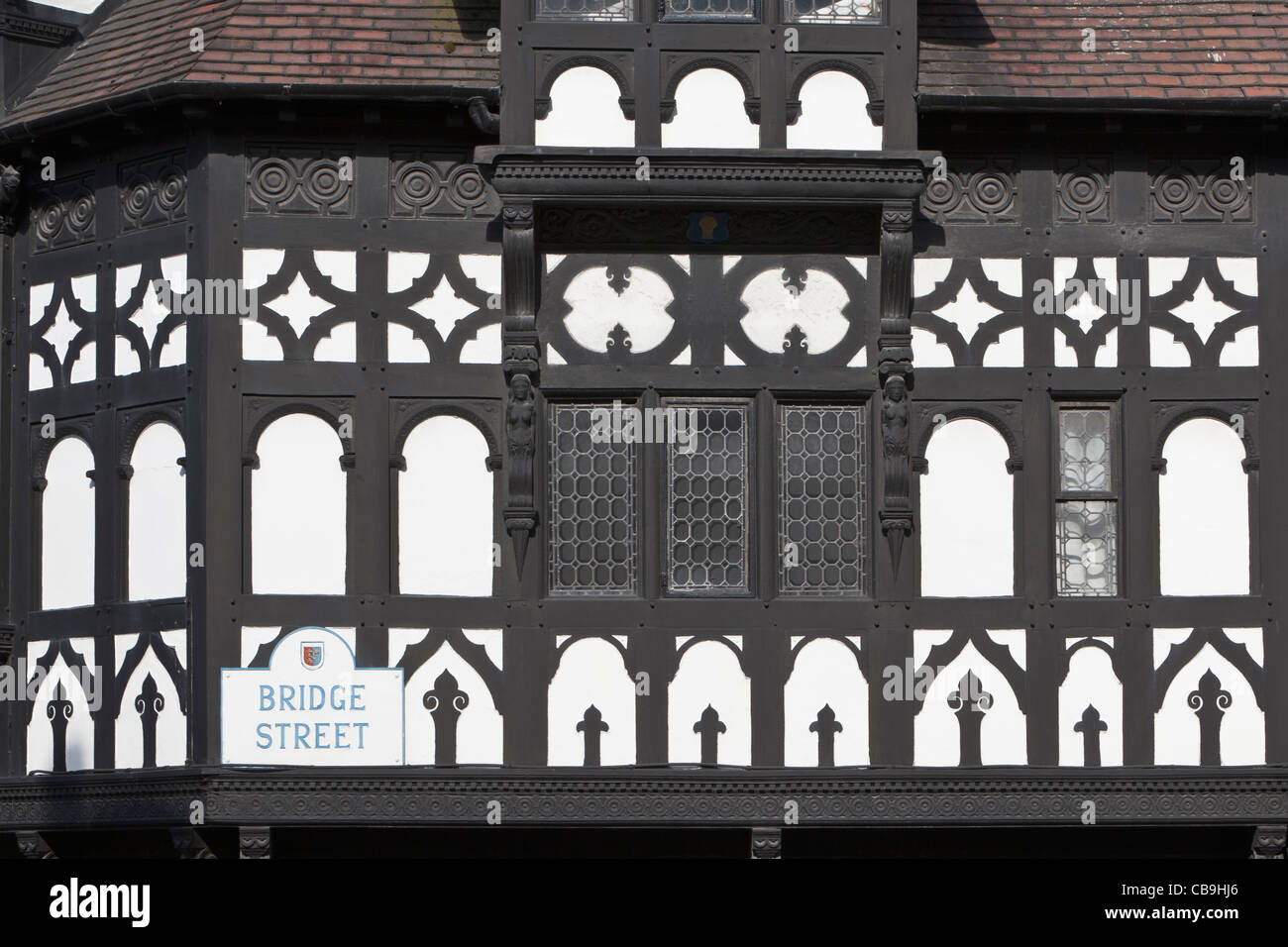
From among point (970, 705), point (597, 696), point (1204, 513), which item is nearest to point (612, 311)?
point (597, 696)

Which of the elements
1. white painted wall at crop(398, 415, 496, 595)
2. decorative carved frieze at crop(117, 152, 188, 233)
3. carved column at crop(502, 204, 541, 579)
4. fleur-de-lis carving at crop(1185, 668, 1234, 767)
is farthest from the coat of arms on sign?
fleur-de-lis carving at crop(1185, 668, 1234, 767)

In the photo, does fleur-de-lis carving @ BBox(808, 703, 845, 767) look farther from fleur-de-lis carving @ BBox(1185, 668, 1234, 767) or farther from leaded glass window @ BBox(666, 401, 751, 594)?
fleur-de-lis carving @ BBox(1185, 668, 1234, 767)

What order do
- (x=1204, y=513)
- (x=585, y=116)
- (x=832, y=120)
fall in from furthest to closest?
(x=1204, y=513)
(x=832, y=120)
(x=585, y=116)

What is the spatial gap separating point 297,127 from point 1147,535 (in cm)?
669

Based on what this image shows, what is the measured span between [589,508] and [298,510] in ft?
6.66

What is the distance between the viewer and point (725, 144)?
18.7 m

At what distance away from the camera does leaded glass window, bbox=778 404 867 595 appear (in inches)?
733

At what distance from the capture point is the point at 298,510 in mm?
18422

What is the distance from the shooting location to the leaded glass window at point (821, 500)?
18.6 meters

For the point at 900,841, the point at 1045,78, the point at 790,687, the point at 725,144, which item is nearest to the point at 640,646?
the point at 790,687

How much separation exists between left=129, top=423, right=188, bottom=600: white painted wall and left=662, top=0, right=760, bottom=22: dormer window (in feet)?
15.1

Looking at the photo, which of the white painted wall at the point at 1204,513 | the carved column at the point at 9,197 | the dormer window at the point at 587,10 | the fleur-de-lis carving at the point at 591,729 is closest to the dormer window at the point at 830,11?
the dormer window at the point at 587,10

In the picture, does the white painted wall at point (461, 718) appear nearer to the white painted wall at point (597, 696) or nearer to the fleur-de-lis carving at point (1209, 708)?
the white painted wall at point (597, 696)

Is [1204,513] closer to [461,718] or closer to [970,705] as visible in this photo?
[970,705]
